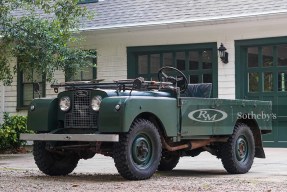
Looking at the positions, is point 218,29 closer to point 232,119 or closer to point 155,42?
point 155,42

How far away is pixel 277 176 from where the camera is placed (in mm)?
9430

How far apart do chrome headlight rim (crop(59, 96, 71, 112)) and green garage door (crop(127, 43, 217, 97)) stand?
8008 millimetres

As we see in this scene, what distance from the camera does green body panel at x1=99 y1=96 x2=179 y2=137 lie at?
27.3 feet

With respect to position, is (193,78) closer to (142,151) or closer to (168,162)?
(168,162)

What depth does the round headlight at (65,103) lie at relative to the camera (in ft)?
29.8

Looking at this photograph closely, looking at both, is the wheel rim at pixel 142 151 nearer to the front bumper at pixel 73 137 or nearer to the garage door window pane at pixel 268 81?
the front bumper at pixel 73 137

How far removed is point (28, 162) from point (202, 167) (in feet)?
12.2

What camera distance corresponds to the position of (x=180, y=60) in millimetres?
17344

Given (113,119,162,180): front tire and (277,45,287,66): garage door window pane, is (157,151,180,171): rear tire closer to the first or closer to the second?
(113,119,162,180): front tire

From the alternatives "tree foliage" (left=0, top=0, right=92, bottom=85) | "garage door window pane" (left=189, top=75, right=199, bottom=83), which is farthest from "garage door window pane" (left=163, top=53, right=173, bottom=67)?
"tree foliage" (left=0, top=0, right=92, bottom=85)

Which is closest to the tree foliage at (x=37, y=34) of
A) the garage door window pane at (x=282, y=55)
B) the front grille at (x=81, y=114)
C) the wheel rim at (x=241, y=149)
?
the garage door window pane at (x=282, y=55)

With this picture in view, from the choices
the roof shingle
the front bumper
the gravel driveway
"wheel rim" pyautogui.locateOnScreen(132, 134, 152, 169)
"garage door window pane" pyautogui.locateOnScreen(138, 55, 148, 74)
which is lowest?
the gravel driveway

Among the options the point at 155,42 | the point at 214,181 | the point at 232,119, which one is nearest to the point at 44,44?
A: the point at 155,42

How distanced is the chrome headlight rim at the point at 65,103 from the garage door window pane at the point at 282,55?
815 centimetres
